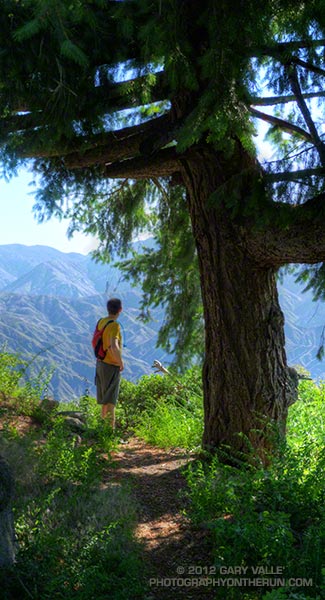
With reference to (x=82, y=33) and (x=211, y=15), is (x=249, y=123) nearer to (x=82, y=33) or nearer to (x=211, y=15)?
(x=211, y=15)

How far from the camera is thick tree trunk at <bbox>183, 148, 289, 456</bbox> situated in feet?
18.9

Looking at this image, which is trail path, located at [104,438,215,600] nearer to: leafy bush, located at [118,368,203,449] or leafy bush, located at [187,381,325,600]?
leafy bush, located at [187,381,325,600]

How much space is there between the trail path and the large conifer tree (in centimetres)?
78

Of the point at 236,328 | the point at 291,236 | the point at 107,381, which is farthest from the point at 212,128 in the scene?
the point at 107,381

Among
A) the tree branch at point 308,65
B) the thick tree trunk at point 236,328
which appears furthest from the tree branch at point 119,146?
the tree branch at point 308,65

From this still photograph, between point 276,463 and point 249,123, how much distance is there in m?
2.55

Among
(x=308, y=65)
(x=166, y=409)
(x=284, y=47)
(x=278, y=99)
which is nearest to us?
(x=284, y=47)

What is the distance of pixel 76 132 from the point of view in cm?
575

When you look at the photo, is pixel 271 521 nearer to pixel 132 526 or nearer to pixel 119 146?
pixel 132 526

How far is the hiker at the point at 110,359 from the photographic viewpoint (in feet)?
24.5

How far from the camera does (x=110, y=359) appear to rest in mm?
7551

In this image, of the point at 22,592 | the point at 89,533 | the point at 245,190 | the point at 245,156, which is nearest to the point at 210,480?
the point at 89,533

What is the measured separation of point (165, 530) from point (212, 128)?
3039 millimetres

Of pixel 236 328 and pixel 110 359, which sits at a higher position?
pixel 110 359
